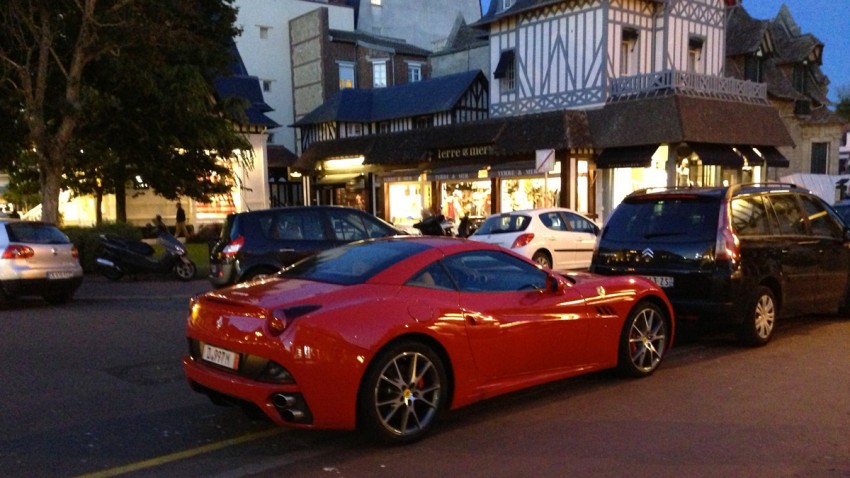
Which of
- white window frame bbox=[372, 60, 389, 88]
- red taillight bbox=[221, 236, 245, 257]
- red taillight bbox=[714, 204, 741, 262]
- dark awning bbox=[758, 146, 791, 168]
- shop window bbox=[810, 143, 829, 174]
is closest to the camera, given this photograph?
red taillight bbox=[714, 204, 741, 262]

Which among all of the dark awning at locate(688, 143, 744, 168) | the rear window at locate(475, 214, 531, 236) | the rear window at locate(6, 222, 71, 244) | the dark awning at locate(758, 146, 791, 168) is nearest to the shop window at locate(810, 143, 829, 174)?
the dark awning at locate(758, 146, 791, 168)

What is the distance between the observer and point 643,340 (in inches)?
267

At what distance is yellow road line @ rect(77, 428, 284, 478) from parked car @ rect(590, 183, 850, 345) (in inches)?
182

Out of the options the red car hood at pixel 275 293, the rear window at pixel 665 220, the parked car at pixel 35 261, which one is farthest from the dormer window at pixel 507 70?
the red car hood at pixel 275 293

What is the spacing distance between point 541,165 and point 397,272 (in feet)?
46.8

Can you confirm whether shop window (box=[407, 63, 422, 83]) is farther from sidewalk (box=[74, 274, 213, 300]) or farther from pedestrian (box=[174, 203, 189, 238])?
sidewalk (box=[74, 274, 213, 300])

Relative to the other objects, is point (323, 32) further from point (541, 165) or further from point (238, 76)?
point (541, 165)

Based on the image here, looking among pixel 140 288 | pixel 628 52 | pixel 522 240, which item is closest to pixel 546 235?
pixel 522 240

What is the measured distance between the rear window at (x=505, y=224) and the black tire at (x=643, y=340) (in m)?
8.28

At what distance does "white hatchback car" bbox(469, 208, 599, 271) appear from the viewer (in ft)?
49.5

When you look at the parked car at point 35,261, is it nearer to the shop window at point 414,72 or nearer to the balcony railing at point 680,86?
the balcony railing at point 680,86

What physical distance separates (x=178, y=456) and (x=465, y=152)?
23.1 meters

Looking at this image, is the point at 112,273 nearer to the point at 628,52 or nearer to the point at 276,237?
the point at 276,237

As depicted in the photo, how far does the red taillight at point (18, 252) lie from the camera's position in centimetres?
1116
